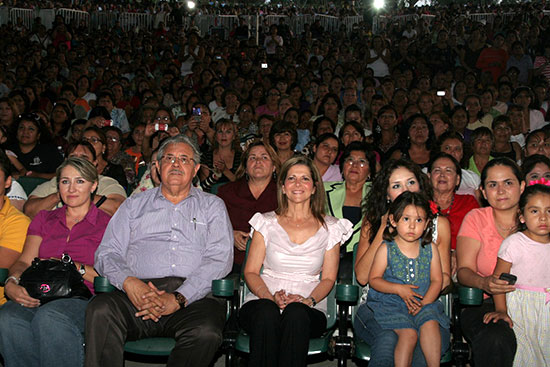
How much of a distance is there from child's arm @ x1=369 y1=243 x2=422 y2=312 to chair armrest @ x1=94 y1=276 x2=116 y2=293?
1.50 m

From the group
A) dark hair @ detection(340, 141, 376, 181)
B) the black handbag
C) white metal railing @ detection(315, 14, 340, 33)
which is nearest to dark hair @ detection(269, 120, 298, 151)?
dark hair @ detection(340, 141, 376, 181)

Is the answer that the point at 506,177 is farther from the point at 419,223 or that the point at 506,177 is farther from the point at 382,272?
the point at 382,272

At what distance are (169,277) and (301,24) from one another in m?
14.5

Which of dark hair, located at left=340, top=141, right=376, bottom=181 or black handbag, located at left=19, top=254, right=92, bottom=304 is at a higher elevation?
dark hair, located at left=340, top=141, right=376, bottom=181

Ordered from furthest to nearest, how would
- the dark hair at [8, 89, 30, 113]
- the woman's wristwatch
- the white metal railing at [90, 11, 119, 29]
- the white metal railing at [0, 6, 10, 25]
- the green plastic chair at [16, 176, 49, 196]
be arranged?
1. the white metal railing at [90, 11, 119, 29]
2. the white metal railing at [0, 6, 10, 25]
3. the dark hair at [8, 89, 30, 113]
4. the green plastic chair at [16, 176, 49, 196]
5. the woman's wristwatch

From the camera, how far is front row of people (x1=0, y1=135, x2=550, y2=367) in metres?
3.09

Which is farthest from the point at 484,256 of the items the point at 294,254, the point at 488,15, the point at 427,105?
the point at 488,15

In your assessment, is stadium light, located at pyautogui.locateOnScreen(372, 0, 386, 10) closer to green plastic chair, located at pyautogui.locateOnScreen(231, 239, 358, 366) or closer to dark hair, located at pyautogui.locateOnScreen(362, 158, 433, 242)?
dark hair, located at pyautogui.locateOnScreen(362, 158, 433, 242)

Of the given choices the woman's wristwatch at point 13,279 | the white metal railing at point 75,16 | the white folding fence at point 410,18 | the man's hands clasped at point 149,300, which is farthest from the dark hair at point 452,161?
the white metal railing at point 75,16

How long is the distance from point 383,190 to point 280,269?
81cm

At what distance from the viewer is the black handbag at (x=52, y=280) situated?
Result: 3279 millimetres

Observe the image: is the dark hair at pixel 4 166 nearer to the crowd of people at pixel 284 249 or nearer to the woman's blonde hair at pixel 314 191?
the crowd of people at pixel 284 249

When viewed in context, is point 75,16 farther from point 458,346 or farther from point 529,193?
point 458,346

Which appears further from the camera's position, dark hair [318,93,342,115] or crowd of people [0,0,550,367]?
dark hair [318,93,342,115]
